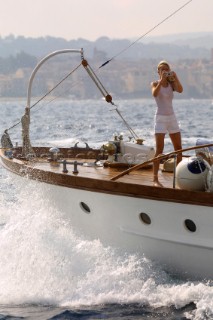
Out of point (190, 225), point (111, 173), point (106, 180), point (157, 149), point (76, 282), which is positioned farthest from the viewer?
point (111, 173)

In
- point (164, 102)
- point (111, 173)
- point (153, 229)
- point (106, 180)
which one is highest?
point (164, 102)

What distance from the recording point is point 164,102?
11.9 meters

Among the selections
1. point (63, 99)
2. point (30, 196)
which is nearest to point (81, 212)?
point (30, 196)

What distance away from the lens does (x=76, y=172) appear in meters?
12.6

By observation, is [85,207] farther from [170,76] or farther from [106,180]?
[170,76]

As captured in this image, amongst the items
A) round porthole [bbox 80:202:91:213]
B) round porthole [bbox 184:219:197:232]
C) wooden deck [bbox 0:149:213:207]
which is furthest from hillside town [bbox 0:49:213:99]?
round porthole [bbox 184:219:197:232]

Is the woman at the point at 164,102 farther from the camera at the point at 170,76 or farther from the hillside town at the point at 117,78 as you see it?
the hillside town at the point at 117,78

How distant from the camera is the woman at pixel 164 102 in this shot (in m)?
11.8

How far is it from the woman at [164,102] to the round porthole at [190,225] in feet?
3.04

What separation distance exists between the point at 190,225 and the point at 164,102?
1889mm

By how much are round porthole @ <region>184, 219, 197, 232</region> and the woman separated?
93cm

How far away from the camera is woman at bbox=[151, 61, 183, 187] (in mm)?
11758

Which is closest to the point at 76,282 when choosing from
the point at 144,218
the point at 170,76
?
the point at 144,218

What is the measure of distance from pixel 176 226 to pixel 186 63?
596 ft
